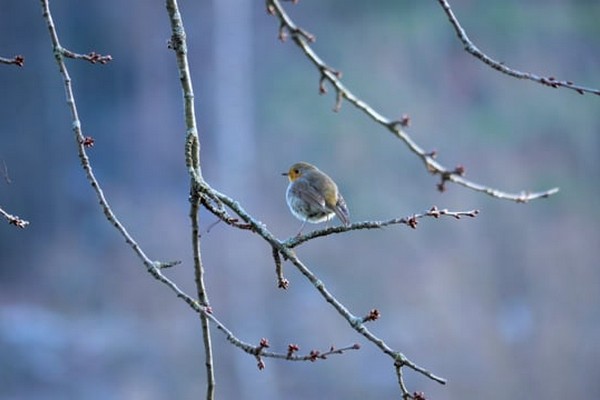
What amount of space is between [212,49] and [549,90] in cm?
642

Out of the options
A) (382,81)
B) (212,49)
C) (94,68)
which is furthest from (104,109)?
(382,81)

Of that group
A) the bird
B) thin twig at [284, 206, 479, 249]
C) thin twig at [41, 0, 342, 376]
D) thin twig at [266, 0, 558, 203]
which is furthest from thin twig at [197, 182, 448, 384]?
the bird

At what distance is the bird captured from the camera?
482 cm

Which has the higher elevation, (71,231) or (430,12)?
(430,12)

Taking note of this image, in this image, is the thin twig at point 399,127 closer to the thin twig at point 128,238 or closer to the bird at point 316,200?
the thin twig at point 128,238

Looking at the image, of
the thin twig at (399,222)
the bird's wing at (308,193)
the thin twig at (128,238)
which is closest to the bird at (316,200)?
the bird's wing at (308,193)

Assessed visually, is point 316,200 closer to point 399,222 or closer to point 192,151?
point 192,151

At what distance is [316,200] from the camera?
486 centimetres

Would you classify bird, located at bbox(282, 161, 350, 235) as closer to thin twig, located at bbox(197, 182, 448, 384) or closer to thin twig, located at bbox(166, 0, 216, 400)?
thin twig, located at bbox(166, 0, 216, 400)

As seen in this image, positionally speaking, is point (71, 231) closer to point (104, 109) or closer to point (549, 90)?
point (104, 109)

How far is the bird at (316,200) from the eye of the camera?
15.8ft

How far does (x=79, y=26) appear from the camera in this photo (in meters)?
20.3

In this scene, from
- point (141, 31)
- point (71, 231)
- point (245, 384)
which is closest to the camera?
point (245, 384)

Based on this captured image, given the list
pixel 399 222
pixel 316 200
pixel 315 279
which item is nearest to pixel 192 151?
pixel 315 279
